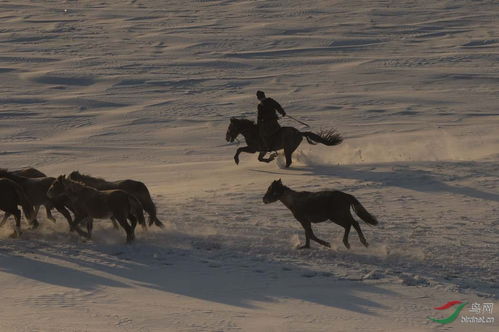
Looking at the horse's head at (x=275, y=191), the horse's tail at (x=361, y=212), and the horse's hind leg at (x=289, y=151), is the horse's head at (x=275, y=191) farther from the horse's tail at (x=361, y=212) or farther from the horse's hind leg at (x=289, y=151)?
the horse's hind leg at (x=289, y=151)

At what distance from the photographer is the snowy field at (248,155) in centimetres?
1116

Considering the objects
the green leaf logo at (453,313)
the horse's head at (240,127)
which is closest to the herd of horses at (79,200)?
the green leaf logo at (453,313)

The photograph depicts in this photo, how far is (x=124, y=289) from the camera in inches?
457

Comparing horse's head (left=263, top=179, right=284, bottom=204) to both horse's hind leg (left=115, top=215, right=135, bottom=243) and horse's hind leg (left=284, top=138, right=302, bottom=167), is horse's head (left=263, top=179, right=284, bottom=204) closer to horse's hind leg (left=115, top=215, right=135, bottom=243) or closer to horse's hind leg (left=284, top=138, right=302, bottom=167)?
horse's hind leg (left=115, top=215, right=135, bottom=243)

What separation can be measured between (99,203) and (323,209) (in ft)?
9.46

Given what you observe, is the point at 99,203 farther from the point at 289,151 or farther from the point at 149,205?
the point at 289,151

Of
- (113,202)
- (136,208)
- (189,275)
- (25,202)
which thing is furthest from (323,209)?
(25,202)

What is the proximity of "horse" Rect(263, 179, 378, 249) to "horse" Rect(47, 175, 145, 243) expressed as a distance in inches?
74.3

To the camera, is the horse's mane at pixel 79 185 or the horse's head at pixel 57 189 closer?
the horse's mane at pixel 79 185

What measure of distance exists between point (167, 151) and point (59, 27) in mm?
18743

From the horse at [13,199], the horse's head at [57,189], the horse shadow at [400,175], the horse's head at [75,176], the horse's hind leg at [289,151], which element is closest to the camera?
the horse's head at [57,189]

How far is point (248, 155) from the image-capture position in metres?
22.2

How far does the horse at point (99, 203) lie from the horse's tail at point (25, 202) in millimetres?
525

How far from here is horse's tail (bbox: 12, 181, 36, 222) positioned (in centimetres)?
1376
